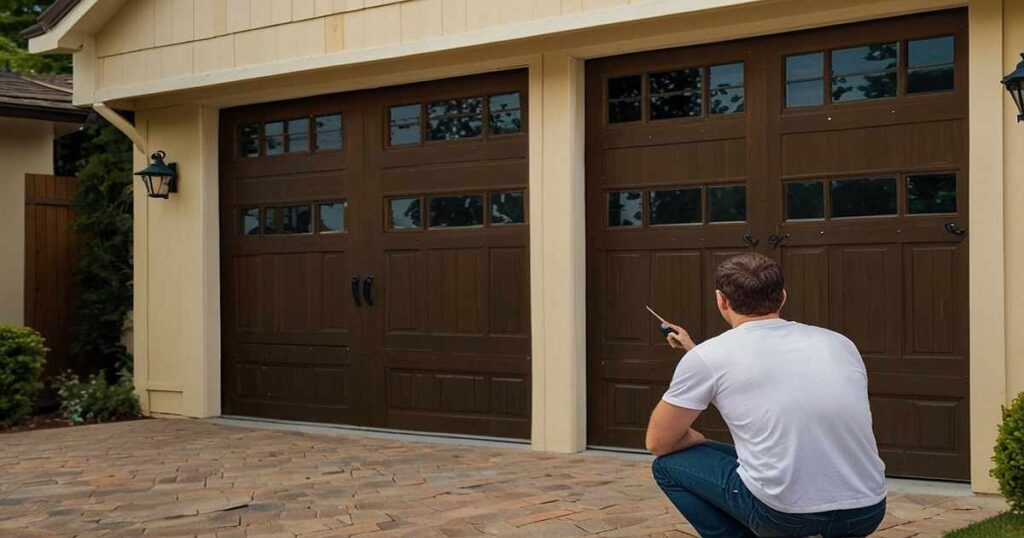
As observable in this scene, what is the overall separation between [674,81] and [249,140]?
150 inches

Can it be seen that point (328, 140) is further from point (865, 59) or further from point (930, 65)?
point (930, 65)

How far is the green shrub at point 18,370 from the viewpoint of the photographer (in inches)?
347

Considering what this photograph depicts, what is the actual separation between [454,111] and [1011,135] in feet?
12.2

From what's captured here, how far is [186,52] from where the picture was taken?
8719mm

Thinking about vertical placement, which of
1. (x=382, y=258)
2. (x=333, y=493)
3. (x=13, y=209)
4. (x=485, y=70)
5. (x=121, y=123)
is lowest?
(x=333, y=493)

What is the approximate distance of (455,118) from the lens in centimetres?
782

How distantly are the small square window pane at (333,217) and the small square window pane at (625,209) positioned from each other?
2264 mm

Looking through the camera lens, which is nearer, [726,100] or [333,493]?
[333,493]

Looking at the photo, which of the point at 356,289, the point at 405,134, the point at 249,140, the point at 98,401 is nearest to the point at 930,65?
the point at 405,134

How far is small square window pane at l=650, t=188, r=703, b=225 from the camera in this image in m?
6.80

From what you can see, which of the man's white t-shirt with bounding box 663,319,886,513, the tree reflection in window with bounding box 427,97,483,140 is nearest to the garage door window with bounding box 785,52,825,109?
the tree reflection in window with bounding box 427,97,483,140

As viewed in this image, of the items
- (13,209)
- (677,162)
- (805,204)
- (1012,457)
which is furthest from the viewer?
(13,209)

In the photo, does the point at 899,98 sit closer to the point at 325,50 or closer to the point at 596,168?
the point at 596,168

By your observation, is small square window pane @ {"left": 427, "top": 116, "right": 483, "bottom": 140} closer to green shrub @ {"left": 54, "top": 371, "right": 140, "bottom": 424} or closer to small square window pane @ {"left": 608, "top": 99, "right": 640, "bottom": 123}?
small square window pane @ {"left": 608, "top": 99, "right": 640, "bottom": 123}
